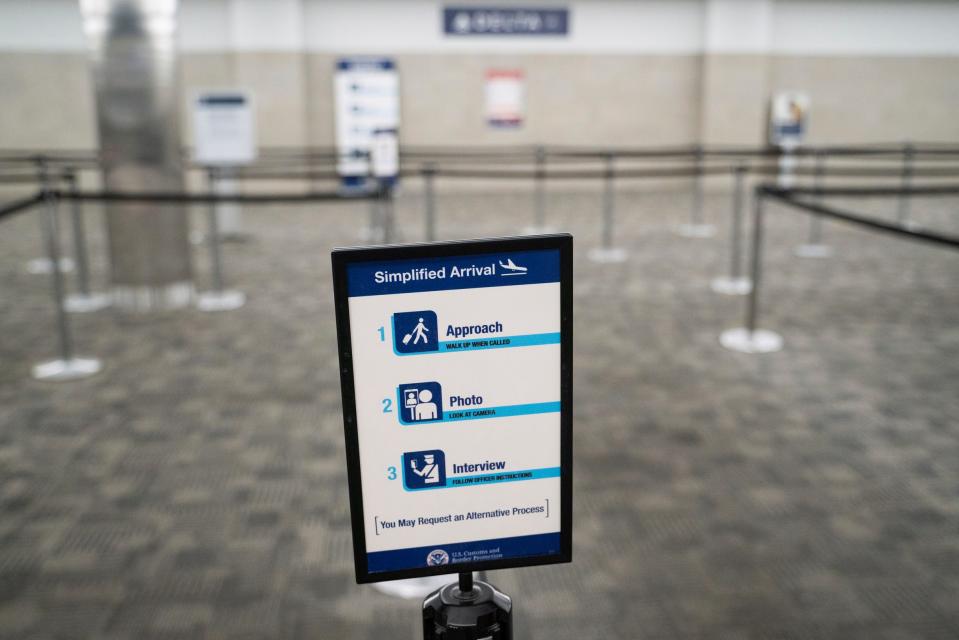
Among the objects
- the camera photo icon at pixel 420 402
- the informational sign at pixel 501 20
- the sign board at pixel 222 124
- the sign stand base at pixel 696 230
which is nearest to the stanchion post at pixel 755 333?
the camera photo icon at pixel 420 402

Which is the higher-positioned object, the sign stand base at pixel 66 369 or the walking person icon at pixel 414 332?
the walking person icon at pixel 414 332

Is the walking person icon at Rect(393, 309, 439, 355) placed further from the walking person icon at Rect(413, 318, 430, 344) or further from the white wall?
the white wall

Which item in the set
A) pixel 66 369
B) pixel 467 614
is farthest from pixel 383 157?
pixel 467 614

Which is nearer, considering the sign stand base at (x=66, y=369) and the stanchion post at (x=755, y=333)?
the sign stand base at (x=66, y=369)

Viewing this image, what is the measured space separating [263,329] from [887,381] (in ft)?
15.0

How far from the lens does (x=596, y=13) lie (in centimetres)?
1683

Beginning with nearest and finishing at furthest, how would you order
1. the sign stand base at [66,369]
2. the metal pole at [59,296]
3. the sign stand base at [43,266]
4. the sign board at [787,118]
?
the sign stand base at [66,369] < the metal pole at [59,296] < the sign stand base at [43,266] < the sign board at [787,118]

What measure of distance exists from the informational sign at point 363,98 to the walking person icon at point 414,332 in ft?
47.3

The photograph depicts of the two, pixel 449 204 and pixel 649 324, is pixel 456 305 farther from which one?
pixel 449 204

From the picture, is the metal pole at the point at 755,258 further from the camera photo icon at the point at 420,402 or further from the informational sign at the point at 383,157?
the camera photo icon at the point at 420,402

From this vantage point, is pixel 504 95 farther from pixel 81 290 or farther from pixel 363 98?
pixel 81 290

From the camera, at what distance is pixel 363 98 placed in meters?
16.2

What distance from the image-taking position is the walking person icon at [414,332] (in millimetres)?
1771

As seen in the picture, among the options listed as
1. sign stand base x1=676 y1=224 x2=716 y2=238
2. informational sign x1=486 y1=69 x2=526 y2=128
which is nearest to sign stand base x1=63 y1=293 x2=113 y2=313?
sign stand base x1=676 y1=224 x2=716 y2=238
